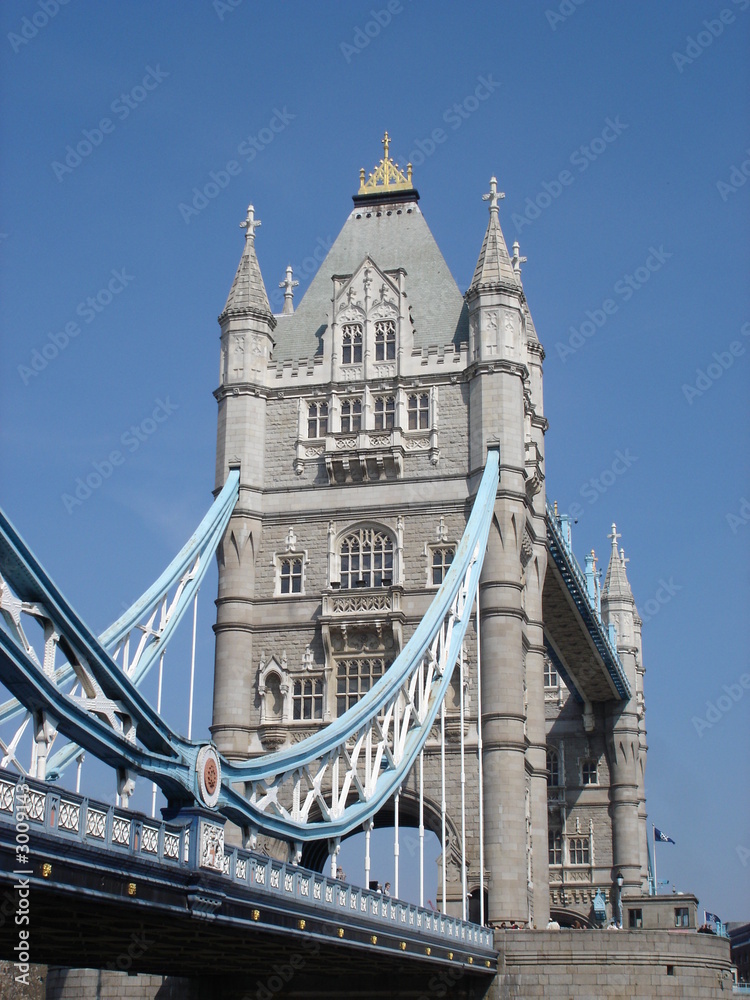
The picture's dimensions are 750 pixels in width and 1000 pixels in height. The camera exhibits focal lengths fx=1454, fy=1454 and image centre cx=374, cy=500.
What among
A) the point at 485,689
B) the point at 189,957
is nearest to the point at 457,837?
the point at 485,689

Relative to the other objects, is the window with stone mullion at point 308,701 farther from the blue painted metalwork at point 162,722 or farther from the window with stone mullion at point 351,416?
the window with stone mullion at point 351,416

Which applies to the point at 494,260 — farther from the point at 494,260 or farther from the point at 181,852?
the point at 181,852

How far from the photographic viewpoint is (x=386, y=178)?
1788 inches

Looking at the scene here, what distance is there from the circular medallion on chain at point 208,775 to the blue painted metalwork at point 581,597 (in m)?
24.6

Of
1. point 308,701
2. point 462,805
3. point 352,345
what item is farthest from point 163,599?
point 352,345

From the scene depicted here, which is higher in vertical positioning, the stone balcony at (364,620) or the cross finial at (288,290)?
the cross finial at (288,290)

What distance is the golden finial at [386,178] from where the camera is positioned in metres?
45.0

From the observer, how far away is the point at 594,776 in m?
58.2

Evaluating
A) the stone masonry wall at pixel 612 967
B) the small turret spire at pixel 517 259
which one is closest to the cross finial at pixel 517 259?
the small turret spire at pixel 517 259

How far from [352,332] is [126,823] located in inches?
1028

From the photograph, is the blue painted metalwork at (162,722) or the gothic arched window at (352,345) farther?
the gothic arched window at (352,345)

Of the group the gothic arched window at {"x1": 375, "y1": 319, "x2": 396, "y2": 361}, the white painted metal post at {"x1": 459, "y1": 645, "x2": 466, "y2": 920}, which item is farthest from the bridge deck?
the gothic arched window at {"x1": 375, "y1": 319, "x2": 396, "y2": 361}

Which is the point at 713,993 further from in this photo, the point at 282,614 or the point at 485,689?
the point at 282,614

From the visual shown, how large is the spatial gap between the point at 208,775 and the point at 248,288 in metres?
24.2
